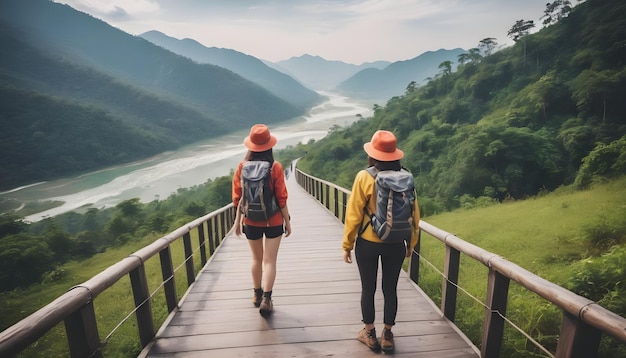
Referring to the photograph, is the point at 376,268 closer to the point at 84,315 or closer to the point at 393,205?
the point at 393,205

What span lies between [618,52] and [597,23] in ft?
50.2

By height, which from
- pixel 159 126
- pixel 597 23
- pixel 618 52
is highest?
pixel 597 23

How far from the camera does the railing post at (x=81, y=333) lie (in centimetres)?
177

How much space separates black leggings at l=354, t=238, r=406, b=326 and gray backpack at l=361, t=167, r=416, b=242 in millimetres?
125

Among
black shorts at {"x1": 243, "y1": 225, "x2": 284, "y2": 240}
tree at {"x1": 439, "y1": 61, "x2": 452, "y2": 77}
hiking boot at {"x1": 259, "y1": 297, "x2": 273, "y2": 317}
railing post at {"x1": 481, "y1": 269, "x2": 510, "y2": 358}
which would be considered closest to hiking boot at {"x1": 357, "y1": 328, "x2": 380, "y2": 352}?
railing post at {"x1": 481, "y1": 269, "x2": 510, "y2": 358}

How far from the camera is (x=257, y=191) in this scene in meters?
2.77

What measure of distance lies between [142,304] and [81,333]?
779mm

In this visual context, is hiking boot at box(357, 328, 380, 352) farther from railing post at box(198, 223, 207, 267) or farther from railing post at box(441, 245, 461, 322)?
railing post at box(198, 223, 207, 267)

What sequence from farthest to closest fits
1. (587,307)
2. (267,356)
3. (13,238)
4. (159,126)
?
1. (159,126)
2. (13,238)
3. (267,356)
4. (587,307)

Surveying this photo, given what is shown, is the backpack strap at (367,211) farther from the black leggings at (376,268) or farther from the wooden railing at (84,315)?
the wooden railing at (84,315)

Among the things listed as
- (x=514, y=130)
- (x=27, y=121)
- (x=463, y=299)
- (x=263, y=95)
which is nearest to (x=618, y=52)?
(x=514, y=130)

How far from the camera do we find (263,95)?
177 metres

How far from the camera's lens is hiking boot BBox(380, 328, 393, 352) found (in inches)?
97.2

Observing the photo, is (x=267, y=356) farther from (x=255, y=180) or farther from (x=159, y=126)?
(x=159, y=126)
